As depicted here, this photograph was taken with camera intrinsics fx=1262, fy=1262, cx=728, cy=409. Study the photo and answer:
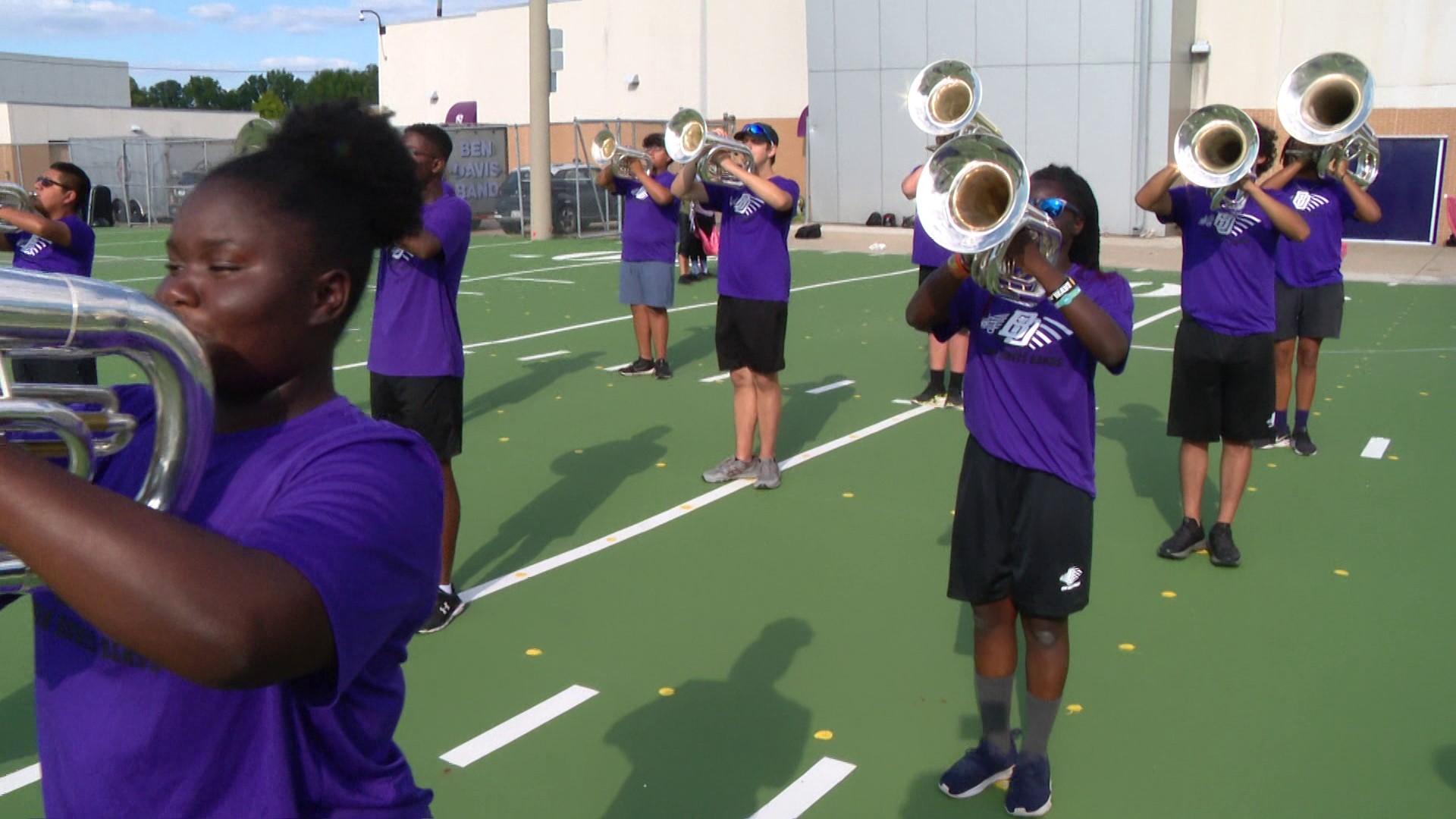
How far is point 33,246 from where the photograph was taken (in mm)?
6867

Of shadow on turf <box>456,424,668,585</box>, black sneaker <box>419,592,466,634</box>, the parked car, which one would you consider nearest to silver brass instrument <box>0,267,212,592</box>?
→ black sneaker <box>419,592,466,634</box>

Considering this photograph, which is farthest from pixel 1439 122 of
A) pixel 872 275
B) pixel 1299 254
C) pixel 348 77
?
pixel 348 77

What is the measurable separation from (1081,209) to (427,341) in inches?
108

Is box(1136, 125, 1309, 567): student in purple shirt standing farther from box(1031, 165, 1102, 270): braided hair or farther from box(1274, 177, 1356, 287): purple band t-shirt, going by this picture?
box(1031, 165, 1102, 270): braided hair

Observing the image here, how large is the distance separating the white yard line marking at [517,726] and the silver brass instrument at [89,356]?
291 centimetres

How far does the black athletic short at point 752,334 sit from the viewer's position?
727 centimetres

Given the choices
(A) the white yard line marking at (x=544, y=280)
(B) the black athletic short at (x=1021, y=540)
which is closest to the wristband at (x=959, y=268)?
(B) the black athletic short at (x=1021, y=540)

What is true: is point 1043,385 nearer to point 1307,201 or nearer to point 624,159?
point 1307,201

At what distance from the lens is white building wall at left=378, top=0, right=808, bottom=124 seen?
109ft

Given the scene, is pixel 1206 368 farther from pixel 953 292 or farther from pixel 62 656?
pixel 62 656

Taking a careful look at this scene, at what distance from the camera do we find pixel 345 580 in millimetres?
1356

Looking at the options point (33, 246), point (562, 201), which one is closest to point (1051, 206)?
point (33, 246)

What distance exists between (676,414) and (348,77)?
9002 cm

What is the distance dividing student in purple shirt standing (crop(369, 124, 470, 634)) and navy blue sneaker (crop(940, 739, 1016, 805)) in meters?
2.28
